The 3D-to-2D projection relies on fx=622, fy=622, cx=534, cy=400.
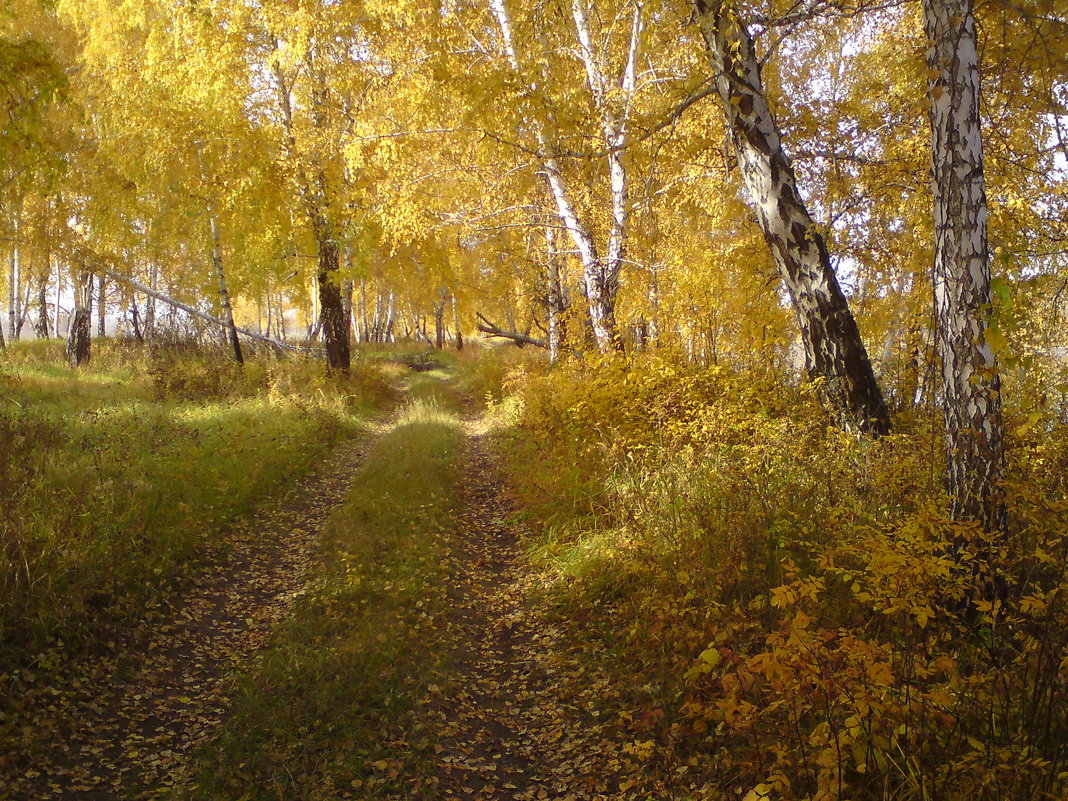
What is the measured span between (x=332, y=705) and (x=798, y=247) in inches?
211

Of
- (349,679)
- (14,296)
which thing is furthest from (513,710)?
(14,296)

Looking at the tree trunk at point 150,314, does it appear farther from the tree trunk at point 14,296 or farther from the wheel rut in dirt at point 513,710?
the wheel rut in dirt at point 513,710

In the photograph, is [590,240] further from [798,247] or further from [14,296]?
[14,296]

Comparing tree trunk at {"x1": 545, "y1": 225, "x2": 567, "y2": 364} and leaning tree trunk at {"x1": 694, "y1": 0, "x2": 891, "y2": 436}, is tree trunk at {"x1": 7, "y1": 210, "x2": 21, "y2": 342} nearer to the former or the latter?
tree trunk at {"x1": 545, "y1": 225, "x2": 567, "y2": 364}

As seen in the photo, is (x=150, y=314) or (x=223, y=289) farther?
(x=150, y=314)

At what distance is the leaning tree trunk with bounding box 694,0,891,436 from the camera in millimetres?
5656

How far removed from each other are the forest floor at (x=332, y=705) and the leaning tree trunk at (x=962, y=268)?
2.53 metres

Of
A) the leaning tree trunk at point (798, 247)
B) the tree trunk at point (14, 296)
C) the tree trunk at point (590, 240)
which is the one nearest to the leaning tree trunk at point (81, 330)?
the tree trunk at point (14, 296)

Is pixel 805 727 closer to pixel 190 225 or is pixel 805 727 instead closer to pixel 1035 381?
pixel 1035 381

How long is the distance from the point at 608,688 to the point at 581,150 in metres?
7.21

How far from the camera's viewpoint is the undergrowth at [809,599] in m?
2.72

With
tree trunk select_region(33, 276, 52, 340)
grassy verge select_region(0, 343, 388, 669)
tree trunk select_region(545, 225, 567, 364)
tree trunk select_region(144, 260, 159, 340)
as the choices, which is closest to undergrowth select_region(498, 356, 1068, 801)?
grassy verge select_region(0, 343, 388, 669)

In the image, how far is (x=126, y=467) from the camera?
6.69m

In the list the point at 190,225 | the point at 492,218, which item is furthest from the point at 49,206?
the point at 492,218
